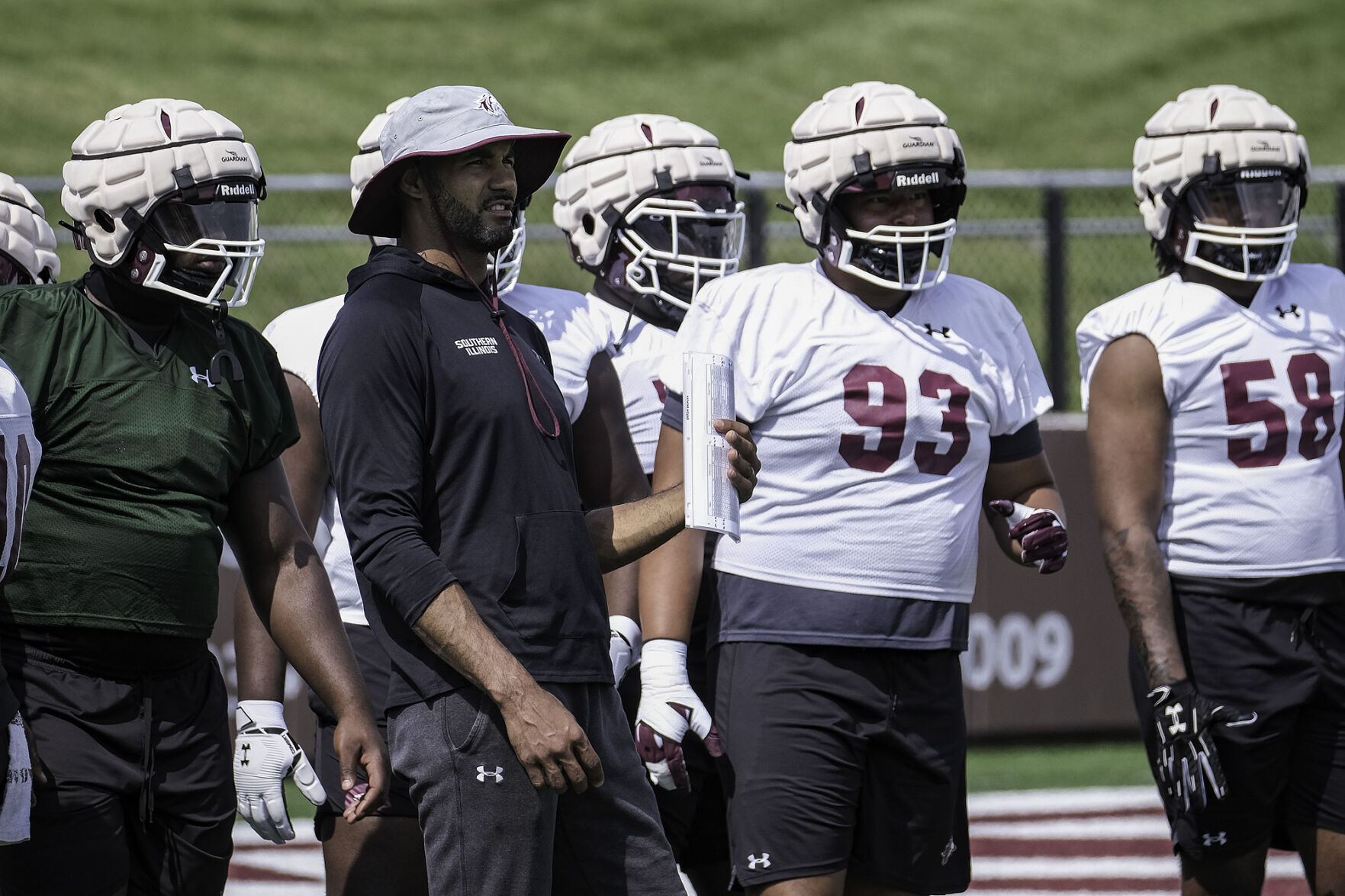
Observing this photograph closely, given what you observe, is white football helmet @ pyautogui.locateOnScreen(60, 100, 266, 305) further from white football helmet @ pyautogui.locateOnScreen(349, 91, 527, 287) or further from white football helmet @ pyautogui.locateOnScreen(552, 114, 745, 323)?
white football helmet @ pyautogui.locateOnScreen(552, 114, 745, 323)

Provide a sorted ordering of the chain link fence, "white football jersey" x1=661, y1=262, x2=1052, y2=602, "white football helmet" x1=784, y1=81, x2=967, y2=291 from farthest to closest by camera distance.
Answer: the chain link fence
"white football helmet" x1=784, y1=81, x2=967, y2=291
"white football jersey" x1=661, y1=262, x2=1052, y2=602

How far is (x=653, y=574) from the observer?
184 inches

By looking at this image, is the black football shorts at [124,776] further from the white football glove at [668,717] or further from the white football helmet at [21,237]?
the white football helmet at [21,237]

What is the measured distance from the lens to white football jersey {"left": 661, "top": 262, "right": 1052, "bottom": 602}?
15.0 ft

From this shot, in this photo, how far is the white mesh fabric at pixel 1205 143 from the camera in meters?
5.31

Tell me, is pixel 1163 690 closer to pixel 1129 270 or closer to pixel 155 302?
pixel 155 302


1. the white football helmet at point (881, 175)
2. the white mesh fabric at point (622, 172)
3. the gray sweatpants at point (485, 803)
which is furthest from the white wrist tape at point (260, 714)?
the white mesh fabric at point (622, 172)

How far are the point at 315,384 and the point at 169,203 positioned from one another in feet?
2.27

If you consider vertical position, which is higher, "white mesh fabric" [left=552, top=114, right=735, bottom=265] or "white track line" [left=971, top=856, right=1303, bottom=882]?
"white mesh fabric" [left=552, top=114, right=735, bottom=265]

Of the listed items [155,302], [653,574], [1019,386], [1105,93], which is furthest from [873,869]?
[1105,93]

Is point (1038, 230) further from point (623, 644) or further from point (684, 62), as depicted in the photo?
point (684, 62)

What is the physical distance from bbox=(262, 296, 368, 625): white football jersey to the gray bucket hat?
0.76 meters

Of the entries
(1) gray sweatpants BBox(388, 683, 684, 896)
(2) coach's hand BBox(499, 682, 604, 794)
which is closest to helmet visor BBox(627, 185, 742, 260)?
(1) gray sweatpants BBox(388, 683, 684, 896)

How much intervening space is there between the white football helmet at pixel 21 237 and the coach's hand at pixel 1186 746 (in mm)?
3122
